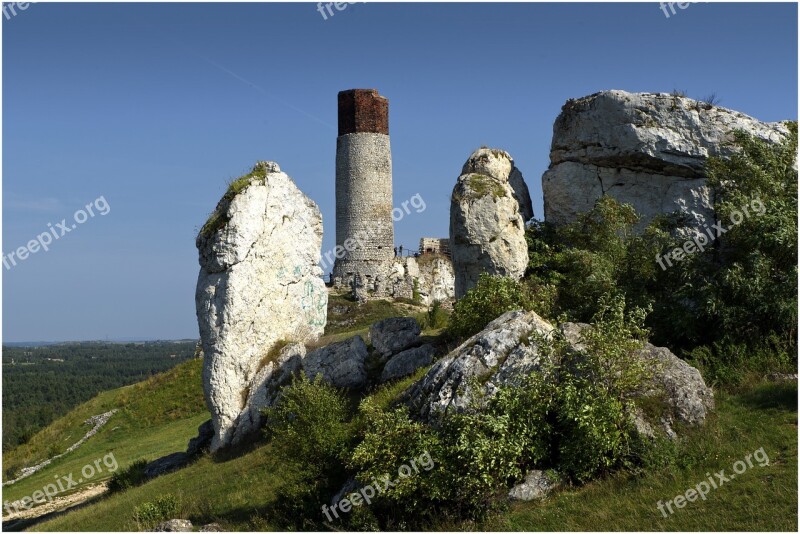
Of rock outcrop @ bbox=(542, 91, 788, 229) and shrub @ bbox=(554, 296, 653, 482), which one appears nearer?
shrub @ bbox=(554, 296, 653, 482)

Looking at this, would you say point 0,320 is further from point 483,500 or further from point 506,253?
point 506,253

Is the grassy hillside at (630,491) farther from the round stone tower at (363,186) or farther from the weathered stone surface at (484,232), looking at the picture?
the round stone tower at (363,186)

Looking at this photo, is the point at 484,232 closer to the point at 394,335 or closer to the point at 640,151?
the point at 394,335

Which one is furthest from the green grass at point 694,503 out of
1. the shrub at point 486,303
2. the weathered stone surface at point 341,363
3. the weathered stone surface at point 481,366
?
the shrub at point 486,303

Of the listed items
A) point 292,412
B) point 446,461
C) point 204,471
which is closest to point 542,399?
point 446,461

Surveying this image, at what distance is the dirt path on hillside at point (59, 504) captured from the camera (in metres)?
23.7

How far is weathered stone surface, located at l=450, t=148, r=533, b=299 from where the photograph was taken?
23734mm

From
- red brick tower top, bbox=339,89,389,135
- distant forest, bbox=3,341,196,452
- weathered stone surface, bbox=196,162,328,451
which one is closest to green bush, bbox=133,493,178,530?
weathered stone surface, bbox=196,162,328,451

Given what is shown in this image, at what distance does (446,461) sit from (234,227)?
1143 cm

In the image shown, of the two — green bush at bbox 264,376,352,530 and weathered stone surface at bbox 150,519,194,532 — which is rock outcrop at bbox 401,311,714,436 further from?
weathered stone surface at bbox 150,519,194,532

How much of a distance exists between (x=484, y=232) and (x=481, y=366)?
804 cm

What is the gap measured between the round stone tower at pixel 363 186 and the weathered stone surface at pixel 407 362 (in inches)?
1397

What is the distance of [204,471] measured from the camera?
820 inches

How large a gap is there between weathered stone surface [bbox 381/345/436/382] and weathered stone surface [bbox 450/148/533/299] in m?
3.18
